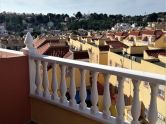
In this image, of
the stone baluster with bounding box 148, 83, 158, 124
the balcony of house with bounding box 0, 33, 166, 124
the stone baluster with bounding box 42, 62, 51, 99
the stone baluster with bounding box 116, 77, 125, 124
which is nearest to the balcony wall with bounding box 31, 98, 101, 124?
the balcony of house with bounding box 0, 33, 166, 124

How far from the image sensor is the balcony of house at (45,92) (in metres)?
3.44

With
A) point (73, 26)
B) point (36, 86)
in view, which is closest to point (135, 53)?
point (36, 86)

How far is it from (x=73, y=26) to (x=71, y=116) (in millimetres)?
73092

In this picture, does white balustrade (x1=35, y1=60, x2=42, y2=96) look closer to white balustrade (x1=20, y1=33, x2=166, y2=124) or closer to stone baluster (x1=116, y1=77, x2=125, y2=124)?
white balustrade (x1=20, y1=33, x2=166, y2=124)

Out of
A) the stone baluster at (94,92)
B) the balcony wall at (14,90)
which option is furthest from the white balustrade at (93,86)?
the balcony wall at (14,90)

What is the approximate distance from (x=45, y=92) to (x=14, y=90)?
16.0 inches

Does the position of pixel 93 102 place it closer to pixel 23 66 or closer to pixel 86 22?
pixel 23 66

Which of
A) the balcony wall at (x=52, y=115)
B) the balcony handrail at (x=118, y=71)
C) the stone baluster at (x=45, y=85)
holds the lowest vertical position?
the balcony wall at (x=52, y=115)

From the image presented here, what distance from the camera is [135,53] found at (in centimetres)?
2859

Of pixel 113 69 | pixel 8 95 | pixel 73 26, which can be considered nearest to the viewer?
pixel 113 69

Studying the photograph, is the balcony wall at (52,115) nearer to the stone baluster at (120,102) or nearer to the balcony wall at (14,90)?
the balcony wall at (14,90)

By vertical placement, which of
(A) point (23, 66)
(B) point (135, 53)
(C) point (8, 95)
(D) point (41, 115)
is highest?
(A) point (23, 66)

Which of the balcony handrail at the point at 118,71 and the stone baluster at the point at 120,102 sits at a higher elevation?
the balcony handrail at the point at 118,71

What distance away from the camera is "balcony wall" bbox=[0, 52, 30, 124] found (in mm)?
4039
